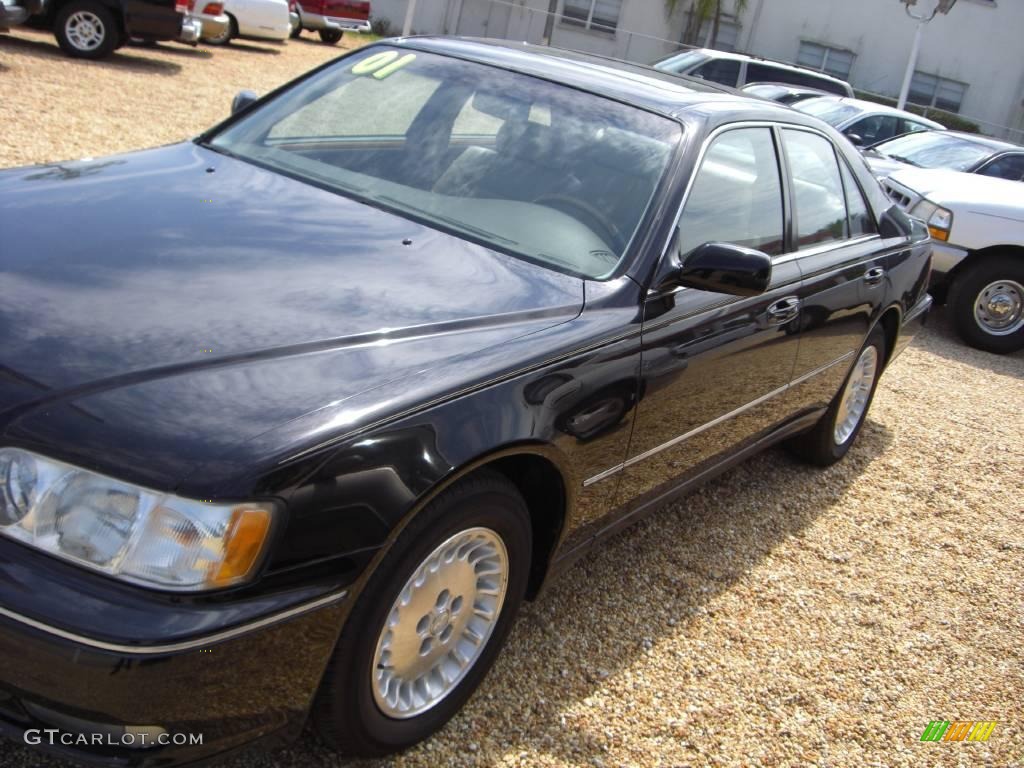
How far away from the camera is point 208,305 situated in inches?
98.0

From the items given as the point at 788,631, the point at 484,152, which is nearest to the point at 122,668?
the point at 484,152

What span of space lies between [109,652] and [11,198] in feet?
5.41

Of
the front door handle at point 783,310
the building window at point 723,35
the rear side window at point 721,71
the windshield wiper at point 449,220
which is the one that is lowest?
the front door handle at point 783,310

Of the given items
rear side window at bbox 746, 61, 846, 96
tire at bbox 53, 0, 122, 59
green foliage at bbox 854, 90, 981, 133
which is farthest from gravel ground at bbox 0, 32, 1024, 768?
green foliage at bbox 854, 90, 981, 133

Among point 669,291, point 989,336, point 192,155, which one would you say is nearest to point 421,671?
point 669,291

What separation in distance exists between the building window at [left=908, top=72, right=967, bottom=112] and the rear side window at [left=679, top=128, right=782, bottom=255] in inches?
1020

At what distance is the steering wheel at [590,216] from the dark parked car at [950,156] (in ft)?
22.2

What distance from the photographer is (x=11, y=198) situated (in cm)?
303

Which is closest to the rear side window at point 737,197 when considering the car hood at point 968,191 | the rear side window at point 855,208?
the rear side window at point 855,208

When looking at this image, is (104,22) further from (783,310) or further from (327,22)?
(783,310)

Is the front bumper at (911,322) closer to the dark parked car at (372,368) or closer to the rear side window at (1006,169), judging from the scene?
the dark parked car at (372,368)

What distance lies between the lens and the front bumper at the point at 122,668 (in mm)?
1924

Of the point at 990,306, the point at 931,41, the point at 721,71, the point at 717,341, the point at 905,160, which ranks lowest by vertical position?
the point at 990,306

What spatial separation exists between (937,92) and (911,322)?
80.9 ft
